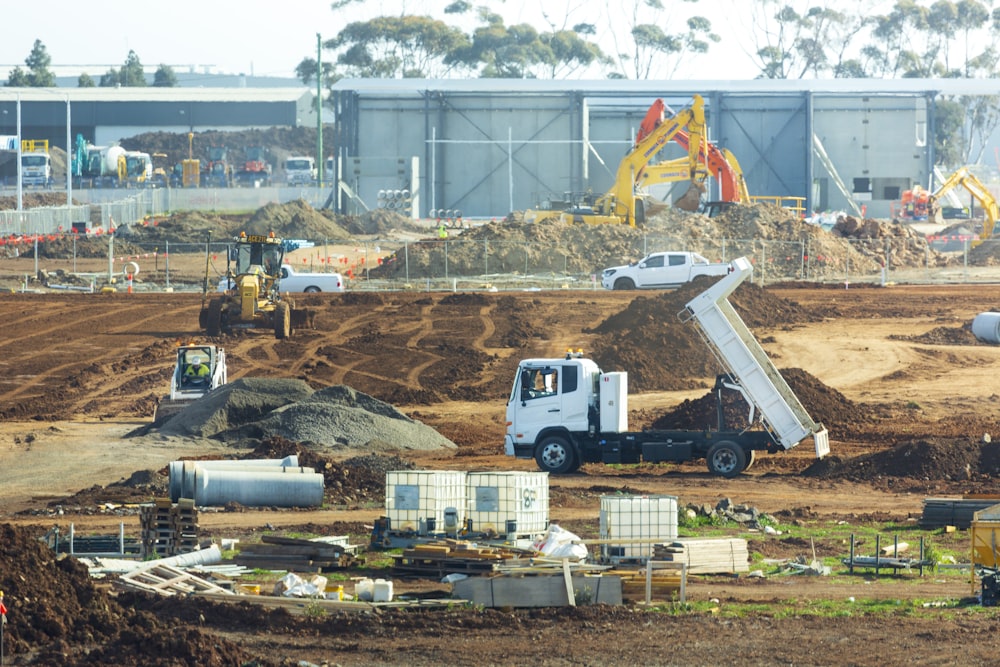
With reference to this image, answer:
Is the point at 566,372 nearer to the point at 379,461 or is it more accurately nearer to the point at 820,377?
the point at 379,461

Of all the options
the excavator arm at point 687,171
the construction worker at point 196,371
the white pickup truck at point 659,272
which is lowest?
the construction worker at point 196,371

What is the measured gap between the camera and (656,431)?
85.1 ft

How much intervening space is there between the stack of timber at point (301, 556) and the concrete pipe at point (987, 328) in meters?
27.4

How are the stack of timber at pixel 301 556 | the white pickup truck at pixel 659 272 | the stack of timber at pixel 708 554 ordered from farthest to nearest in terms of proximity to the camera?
the white pickup truck at pixel 659 272 < the stack of timber at pixel 301 556 < the stack of timber at pixel 708 554

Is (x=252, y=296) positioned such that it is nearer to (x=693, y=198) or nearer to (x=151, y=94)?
(x=693, y=198)

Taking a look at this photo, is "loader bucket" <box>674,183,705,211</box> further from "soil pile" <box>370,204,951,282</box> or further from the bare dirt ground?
the bare dirt ground

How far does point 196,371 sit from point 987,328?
21.5 meters

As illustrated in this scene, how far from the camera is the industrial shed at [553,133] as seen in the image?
83.7 meters

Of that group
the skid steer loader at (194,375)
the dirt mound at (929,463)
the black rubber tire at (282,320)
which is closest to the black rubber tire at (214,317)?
the black rubber tire at (282,320)

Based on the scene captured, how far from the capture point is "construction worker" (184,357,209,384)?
105ft

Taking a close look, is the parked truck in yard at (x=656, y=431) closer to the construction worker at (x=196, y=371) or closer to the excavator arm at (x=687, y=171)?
the construction worker at (x=196, y=371)

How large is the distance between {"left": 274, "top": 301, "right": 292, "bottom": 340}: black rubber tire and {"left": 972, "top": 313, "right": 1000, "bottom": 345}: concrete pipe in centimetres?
1843

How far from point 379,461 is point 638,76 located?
121105mm

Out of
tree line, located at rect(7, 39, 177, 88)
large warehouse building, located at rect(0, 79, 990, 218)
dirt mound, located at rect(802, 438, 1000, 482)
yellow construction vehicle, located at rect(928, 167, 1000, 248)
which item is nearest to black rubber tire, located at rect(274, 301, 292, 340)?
dirt mound, located at rect(802, 438, 1000, 482)
